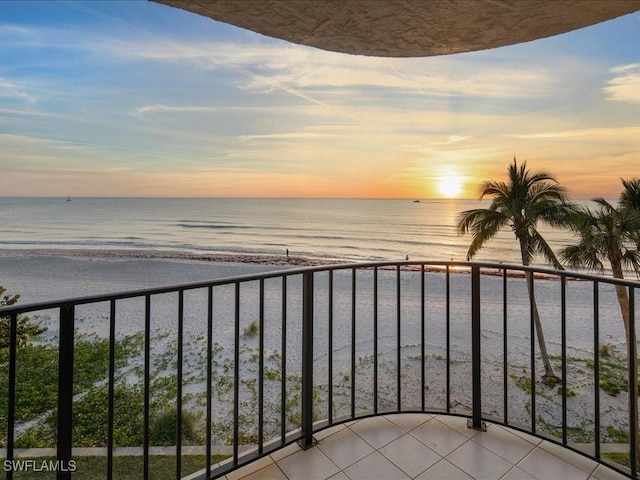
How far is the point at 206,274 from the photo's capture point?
13836 mm

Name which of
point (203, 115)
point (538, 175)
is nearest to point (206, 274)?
point (203, 115)

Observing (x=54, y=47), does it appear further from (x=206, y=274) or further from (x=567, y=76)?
(x=567, y=76)

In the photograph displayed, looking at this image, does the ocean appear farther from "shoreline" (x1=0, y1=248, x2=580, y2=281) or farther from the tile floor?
the tile floor

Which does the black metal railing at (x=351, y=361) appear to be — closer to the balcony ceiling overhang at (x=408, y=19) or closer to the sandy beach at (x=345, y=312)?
the sandy beach at (x=345, y=312)

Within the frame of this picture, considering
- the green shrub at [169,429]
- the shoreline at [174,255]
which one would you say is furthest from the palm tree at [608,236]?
the green shrub at [169,429]

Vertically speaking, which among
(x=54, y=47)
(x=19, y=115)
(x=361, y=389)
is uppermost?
(x=19, y=115)

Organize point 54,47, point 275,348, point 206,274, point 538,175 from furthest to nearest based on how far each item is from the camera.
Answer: point 206,274 < point 538,175 < point 275,348 < point 54,47

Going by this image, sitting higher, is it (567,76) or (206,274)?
(567,76)

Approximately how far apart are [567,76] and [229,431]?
38.6 feet

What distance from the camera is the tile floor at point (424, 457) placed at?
57.0 inches

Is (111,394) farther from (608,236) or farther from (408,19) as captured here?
(608,236)

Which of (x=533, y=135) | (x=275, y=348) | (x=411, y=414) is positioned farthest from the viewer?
(x=533, y=135)

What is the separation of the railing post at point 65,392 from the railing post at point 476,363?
1.92 meters

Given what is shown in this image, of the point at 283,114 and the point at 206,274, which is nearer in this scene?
the point at 283,114
